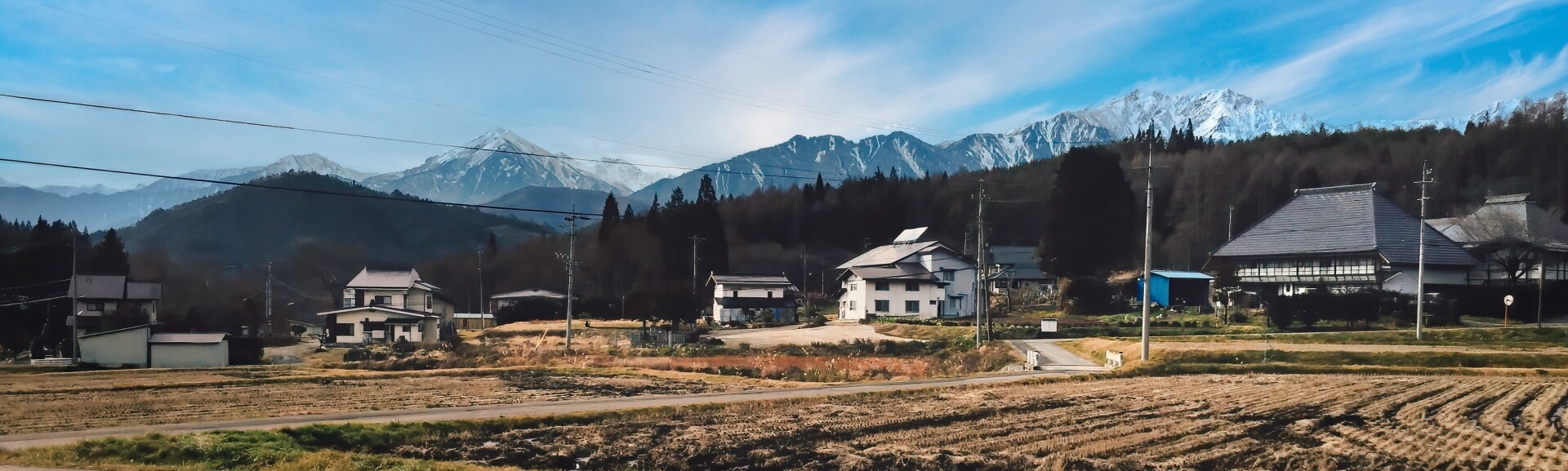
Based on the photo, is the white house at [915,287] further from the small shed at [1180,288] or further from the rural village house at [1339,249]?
the rural village house at [1339,249]

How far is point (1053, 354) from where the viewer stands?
26.5 m

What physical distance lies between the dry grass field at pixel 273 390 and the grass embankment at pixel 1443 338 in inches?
750

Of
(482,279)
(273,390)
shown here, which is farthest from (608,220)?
(273,390)

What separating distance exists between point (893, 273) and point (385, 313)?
27.1m

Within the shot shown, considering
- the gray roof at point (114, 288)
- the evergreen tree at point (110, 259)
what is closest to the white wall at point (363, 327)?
the gray roof at point (114, 288)

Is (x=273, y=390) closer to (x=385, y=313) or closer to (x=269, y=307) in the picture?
(x=385, y=313)

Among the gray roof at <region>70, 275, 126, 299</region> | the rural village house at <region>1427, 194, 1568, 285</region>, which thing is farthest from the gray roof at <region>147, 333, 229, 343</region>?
the rural village house at <region>1427, 194, 1568, 285</region>

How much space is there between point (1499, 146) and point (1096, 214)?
24.5m

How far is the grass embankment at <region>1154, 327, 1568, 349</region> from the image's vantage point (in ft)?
82.6

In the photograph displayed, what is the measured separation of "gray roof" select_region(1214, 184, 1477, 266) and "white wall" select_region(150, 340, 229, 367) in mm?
45697

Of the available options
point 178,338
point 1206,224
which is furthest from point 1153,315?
point 178,338

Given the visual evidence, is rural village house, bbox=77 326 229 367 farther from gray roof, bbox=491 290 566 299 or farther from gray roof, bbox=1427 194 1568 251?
gray roof, bbox=1427 194 1568 251

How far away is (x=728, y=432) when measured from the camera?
1254 centimetres

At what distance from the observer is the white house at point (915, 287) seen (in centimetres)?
4741
